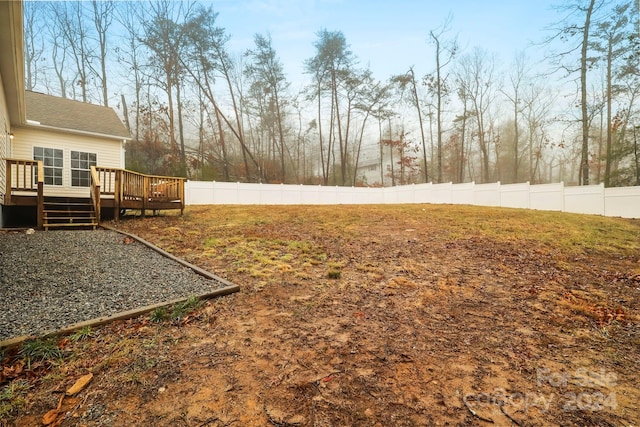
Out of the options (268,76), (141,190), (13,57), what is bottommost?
(141,190)

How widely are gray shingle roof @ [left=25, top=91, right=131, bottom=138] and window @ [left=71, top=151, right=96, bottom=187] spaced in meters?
1.01

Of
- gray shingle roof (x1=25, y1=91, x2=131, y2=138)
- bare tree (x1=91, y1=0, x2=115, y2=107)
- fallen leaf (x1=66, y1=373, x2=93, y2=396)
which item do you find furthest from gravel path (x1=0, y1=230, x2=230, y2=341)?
bare tree (x1=91, y1=0, x2=115, y2=107)

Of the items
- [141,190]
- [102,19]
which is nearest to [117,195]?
[141,190]

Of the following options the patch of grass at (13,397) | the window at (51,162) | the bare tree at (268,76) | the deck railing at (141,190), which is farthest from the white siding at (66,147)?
the bare tree at (268,76)

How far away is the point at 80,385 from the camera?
1847 mm

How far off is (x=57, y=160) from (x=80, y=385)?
40.5 ft

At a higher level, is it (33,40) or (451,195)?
(33,40)

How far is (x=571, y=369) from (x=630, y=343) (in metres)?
0.88

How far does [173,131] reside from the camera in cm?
1845

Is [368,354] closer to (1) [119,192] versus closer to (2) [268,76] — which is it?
(1) [119,192]

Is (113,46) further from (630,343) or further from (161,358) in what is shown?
(630,343)

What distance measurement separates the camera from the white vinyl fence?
11.5 metres

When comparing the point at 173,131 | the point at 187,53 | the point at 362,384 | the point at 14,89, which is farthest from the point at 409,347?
the point at 187,53

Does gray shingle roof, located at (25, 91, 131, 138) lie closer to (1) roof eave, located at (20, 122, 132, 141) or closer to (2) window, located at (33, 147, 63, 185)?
(1) roof eave, located at (20, 122, 132, 141)
